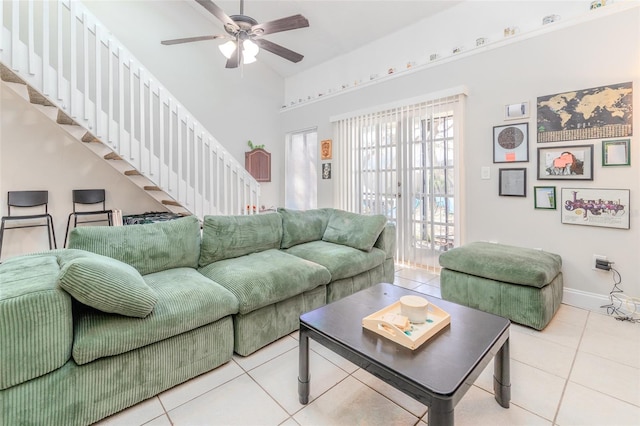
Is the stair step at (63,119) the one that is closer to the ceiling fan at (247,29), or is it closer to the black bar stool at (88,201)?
the black bar stool at (88,201)

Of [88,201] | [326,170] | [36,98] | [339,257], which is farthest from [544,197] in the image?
[88,201]

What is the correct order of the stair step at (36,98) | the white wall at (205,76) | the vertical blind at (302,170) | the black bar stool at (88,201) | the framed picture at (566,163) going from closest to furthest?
the framed picture at (566,163) < the stair step at (36,98) < the black bar stool at (88,201) < the white wall at (205,76) < the vertical blind at (302,170)

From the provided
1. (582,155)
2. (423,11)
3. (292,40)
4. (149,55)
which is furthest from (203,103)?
(582,155)

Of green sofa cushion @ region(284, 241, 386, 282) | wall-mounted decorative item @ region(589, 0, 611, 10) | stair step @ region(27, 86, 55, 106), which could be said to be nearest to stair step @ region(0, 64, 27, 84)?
stair step @ region(27, 86, 55, 106)

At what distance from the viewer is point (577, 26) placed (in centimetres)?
269

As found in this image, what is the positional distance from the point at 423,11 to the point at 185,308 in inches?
164

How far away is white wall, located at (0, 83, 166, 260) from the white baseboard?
577 cm

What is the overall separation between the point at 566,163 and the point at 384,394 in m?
2.69

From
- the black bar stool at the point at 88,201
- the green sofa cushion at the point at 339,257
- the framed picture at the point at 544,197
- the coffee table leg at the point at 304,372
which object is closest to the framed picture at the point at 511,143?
the framed picture at the point at 544,197

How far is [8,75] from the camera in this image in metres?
2.87

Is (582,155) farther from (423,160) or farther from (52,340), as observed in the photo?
(52,340)

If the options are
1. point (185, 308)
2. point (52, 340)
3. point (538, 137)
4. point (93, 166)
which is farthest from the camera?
point (93, 166)

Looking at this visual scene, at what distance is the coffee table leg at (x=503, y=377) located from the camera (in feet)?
4.76

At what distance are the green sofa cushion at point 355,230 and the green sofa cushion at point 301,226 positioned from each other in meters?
0.10
